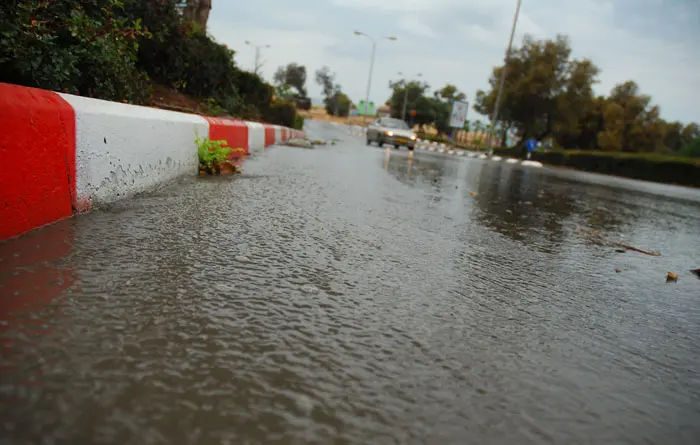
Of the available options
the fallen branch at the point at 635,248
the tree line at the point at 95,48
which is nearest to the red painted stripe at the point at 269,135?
the tree line at the point at 95,48

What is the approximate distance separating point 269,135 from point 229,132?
5.62 meters

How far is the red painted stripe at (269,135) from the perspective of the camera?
12.8 metres

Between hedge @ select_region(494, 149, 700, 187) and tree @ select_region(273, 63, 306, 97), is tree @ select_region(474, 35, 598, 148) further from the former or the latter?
tree @ select_region(273, 63, 306, 97)

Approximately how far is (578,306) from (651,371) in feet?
2.24

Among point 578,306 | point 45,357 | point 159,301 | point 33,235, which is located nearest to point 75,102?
point 33,235

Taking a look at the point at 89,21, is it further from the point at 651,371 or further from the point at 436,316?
the point at 651,371

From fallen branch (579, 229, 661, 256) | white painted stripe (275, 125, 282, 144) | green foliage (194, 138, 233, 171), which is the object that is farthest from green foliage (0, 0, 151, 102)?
white painted stripe (275, 125, 282, 144)

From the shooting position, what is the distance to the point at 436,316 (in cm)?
212

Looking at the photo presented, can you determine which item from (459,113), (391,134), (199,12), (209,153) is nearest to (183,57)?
(199,12)

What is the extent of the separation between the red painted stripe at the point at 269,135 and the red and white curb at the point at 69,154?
8.00 metres

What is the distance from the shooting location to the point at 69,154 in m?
2.93

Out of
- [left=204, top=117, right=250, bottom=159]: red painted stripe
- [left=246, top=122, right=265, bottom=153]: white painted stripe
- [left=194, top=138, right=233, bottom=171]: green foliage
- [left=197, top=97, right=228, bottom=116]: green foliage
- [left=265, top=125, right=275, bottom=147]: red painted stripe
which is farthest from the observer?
[left=265, top=125, right=275, bottom=147]: red painted stripe

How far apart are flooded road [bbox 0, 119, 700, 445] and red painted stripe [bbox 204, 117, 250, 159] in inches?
135

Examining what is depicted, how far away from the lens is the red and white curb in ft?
7.79
